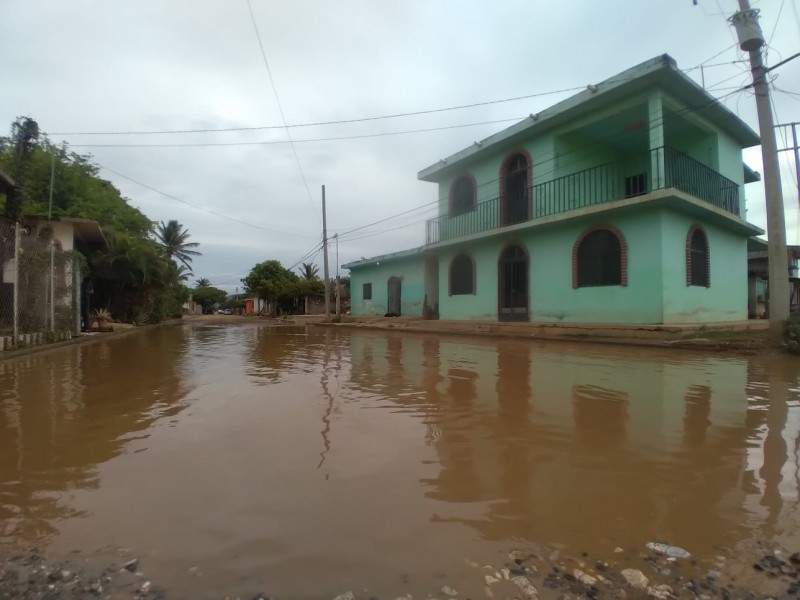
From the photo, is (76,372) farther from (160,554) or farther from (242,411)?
(160,554)

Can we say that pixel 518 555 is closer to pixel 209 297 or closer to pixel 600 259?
pixel 600 259

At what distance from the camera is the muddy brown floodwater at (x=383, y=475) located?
1.91 m

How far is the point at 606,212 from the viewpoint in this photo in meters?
11.9

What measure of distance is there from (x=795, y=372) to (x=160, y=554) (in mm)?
7832

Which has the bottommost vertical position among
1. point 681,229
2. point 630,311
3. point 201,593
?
point 201,593

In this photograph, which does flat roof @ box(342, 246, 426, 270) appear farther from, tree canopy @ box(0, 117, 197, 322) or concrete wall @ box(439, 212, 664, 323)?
tree canopy @ box(0, 117, 197, 322)

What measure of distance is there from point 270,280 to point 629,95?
33786 millimetres

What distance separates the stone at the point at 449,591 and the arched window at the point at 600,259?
38.3 ft

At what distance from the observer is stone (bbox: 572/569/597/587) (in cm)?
170

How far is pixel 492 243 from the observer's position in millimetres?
15789

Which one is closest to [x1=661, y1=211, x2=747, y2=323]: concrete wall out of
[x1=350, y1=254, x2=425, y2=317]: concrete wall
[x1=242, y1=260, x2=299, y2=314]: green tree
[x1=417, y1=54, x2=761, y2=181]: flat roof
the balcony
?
the balcony

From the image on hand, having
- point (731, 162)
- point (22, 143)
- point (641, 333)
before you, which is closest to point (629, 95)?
point (731, 162)

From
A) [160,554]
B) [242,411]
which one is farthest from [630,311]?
[160,554]

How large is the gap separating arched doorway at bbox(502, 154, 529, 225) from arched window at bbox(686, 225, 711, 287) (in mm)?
4631
